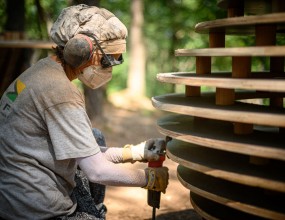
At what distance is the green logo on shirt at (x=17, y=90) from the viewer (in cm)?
274

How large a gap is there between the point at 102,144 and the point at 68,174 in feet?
2.36

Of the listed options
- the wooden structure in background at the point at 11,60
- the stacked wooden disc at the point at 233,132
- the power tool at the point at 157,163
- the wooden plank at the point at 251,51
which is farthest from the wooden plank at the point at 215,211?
the wooden structure in background at the point at 11,60

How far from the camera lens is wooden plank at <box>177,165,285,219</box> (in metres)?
2.26

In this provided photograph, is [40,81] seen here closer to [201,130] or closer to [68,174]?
[68,174]

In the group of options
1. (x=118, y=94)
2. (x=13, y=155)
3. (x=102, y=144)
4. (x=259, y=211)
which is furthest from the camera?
(x=118, y=94)

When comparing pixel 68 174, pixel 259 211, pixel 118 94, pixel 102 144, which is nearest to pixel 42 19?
pixel 118 94

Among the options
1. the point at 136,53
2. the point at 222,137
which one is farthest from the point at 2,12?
the point at 222,137

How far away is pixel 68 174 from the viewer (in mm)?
2881

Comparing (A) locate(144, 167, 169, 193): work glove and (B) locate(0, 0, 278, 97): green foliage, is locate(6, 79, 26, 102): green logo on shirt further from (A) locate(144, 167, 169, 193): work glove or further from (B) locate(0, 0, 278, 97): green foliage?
(B) locate(0, 0, 278, 97): green foliage

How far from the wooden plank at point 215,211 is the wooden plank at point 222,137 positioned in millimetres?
520

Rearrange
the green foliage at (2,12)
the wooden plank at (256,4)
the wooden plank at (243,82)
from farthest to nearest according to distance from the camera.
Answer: the green foliage at (2,12) → the wooden plank at (256,4) → the wooden plank at (243,82)

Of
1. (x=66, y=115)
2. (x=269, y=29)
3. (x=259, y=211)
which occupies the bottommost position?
(x=259, y=211)

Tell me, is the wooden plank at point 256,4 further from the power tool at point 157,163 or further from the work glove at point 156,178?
the work glove at point 156,178

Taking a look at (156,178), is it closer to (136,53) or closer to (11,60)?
(11,60)
